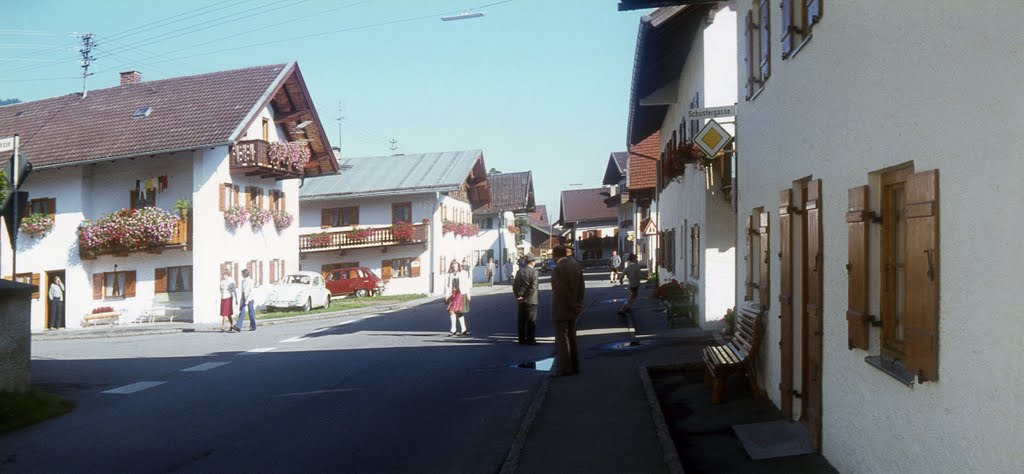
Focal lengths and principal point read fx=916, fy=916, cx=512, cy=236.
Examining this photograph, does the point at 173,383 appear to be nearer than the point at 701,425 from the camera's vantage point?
No

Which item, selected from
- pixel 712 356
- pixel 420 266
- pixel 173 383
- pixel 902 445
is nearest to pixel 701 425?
pixel 712 356

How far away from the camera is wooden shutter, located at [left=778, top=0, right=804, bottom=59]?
8.30 metres

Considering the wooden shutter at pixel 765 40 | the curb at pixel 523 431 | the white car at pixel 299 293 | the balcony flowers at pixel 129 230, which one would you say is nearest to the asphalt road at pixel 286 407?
the curb at pixel 523 431

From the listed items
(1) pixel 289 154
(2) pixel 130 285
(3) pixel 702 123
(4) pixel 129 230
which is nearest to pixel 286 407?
(3) pixel 702 123

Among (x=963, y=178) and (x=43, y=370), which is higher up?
Result: (x=963, y=178)

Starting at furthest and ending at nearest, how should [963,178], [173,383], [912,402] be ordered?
1. [173,383]
2. [912,402]
3. [963,178]

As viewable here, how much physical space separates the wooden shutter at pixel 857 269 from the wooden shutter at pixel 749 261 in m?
5.06

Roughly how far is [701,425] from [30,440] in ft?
21.4

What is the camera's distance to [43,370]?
15.0m

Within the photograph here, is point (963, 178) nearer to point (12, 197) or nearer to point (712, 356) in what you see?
point (712, 356)

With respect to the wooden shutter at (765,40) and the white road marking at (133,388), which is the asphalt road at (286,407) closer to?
the white road marking at (133,388)

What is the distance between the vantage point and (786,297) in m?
8.79

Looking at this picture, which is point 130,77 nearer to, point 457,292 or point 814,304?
point 457,292

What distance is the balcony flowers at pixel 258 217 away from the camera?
33438 millimetres
